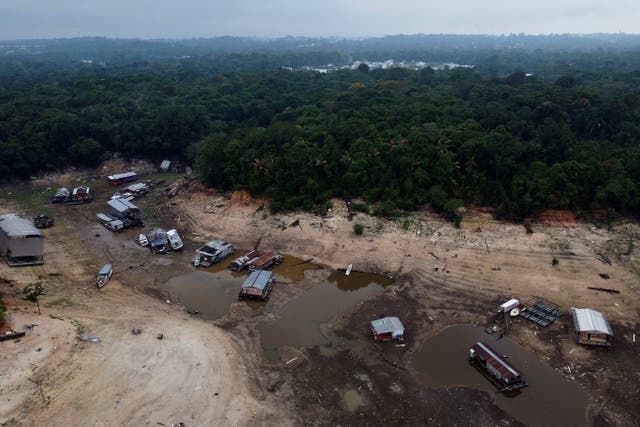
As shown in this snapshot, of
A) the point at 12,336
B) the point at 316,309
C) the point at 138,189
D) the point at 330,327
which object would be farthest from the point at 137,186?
the point at 330,327

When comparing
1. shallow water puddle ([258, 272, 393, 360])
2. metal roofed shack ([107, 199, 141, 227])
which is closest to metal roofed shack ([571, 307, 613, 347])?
shallow water puddle ([258, 272, 393, 360])

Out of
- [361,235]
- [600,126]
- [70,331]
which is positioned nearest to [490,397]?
[361,235]

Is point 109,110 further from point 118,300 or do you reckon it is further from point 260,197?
point 118,300

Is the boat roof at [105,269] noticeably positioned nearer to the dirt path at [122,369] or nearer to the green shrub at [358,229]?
the dirt path at [122,369]

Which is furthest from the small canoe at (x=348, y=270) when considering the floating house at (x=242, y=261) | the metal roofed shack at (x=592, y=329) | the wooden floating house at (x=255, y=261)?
the metal roofed shack at (x=592, y=329)

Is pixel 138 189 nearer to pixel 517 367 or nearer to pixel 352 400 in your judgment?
pixel 352 400
